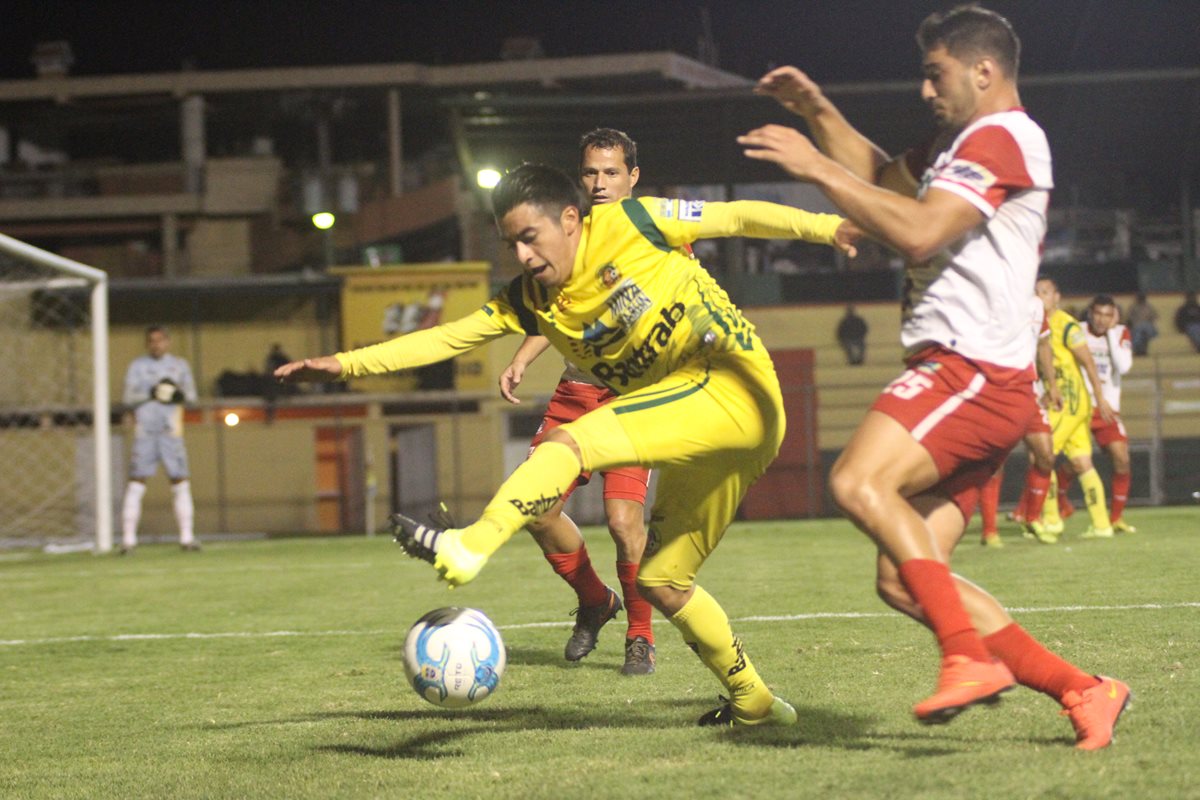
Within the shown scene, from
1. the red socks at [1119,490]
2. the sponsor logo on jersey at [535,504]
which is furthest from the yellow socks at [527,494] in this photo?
the red socks at [1119,490]

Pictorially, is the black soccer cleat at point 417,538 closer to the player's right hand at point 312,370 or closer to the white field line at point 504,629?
the player's right hand at point 312,370

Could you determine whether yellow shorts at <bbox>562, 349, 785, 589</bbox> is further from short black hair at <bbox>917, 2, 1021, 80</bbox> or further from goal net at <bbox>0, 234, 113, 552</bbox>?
goal net at <bbox>0, 234, 113, 552</bbox>

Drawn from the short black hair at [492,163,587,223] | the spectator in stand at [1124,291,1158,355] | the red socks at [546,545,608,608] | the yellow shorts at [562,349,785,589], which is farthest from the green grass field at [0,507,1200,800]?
the spectator in stand at [1124,291,1158,355]

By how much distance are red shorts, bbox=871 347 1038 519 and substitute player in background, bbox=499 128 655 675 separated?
7.66 ft

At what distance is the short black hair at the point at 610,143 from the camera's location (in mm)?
6434

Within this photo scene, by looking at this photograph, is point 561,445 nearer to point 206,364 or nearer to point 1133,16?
point 1133,16

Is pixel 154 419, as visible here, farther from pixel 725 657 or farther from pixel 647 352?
pixel 725 657

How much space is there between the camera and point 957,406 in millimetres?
4055

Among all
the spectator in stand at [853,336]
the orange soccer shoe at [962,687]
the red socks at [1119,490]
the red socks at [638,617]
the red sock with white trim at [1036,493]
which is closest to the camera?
the orange soccer shoe at [962,687]

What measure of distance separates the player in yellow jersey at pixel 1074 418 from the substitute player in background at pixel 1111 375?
18 centimetres

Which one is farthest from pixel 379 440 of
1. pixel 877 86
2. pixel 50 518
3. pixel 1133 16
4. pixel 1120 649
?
pixel 1120 649

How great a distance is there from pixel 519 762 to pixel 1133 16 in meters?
28.7

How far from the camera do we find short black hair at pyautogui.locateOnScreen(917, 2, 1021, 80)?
13.1ft

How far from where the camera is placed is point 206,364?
114 feet
